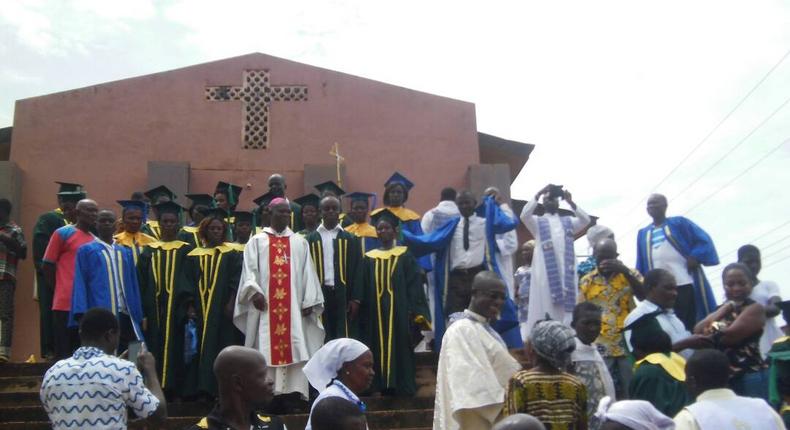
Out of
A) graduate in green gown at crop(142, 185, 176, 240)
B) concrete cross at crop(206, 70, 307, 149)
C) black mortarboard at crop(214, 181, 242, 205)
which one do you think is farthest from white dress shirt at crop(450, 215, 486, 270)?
concrete cross at crop(206, 70, 307, 149)

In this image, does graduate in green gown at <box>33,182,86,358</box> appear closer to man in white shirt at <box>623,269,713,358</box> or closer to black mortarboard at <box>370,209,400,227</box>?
black mortarboard at <box>370,209,400,227</box>

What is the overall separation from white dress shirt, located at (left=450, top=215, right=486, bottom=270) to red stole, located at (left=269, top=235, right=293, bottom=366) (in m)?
1.84

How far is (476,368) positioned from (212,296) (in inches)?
149

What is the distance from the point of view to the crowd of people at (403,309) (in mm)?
4875

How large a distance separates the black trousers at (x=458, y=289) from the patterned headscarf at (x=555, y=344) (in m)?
4.20

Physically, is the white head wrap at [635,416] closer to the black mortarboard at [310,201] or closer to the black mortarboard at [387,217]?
the black mortarboard at [387,217]

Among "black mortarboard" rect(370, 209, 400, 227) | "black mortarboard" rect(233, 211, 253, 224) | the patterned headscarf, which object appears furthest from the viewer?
"black mortarboard" rect(233, 211, 253, 224)

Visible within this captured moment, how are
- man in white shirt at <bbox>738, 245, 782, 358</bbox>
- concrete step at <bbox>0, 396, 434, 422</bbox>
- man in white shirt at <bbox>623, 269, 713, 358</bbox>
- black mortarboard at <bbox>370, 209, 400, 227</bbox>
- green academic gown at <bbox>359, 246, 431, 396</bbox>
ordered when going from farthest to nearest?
black mortarboard at <bbox>370, 209, 400, 227</bbox>
green academic gown at <bbox>359, 246, 431, 396</bbox>
concrete step at <bbox>0, 396, 434, 422</bbox>
man in white shirt at <bbox>738, 245, 782, 358</bbox>
man in white shirt at <bbox>623, 269, 713, 358</bbox>

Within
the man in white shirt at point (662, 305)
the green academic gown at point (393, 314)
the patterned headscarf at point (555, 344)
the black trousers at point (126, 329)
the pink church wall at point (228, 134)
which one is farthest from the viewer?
the pink church wall at point (228, 134)

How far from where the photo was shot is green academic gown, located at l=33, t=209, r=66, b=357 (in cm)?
876

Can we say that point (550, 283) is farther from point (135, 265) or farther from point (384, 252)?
point (135, 265)

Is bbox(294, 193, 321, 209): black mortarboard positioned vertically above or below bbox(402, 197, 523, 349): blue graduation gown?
above

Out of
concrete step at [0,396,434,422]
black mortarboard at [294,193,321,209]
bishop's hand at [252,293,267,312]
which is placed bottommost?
concrete step at [0,396,434,422]

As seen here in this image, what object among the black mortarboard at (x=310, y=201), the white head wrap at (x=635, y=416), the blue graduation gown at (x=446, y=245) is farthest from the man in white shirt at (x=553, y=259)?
the white head wrap at (x=635, y=416)
